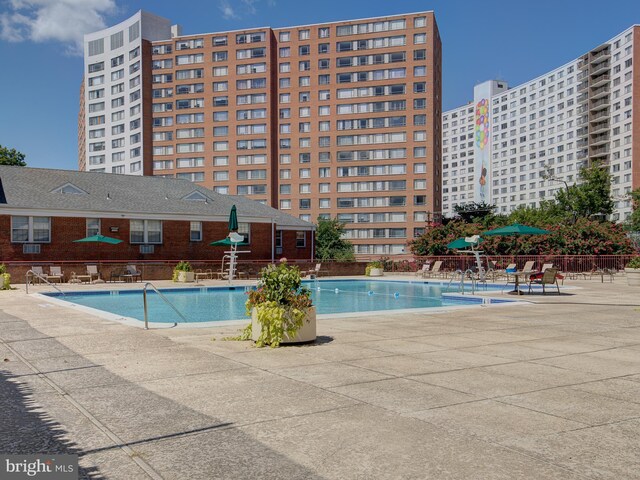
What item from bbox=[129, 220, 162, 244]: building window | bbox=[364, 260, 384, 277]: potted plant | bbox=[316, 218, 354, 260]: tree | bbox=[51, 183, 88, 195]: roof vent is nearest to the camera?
bbox=[51, 183, 88, 195]: roof vent

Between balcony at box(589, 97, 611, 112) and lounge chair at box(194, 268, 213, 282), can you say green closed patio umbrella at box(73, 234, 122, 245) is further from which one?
balcony at box(589, 97, 611, 112)

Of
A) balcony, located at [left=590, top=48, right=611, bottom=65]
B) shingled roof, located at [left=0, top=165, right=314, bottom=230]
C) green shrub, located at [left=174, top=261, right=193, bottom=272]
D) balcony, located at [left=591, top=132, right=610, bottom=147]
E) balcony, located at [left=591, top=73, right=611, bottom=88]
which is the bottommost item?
green shrub, located at [left=174, top=261, right=193, bottom=272]

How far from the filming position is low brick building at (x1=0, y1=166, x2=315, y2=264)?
108 ft

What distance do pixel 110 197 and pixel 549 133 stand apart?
114379 mm

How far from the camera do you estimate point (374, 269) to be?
1566 inches

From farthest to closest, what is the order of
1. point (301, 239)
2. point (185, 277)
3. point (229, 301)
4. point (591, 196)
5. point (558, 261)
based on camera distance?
1. point (591, 196)
2. point (301, 239)
3. point (558, 261)
4. point (185, 277)
5. point (229, 301)

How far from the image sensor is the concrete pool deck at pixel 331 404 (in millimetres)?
4445

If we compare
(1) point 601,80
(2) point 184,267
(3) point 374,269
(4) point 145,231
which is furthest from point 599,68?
(2) point 184,267

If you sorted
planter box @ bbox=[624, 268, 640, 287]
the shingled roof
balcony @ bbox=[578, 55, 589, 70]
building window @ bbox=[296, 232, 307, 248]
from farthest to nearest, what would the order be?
balcony @ bbox=[578, 55, 589, 70] < building window @ bbox=[296, 232, 307, 248] < the shingled roof < planter box @ bbox=[624, 268, 640, 287]

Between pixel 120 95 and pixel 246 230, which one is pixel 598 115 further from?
pixel 246 230

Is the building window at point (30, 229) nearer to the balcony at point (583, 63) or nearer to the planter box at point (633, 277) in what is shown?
the planter box at point (633, 277)

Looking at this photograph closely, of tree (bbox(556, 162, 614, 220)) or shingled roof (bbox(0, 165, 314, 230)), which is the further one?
tree (bbox(556, 162, 614, 220))

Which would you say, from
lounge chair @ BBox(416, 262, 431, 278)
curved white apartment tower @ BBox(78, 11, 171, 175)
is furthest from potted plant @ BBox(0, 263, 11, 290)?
curved white apartment tower @ BBox(78, 11, 171, 175)

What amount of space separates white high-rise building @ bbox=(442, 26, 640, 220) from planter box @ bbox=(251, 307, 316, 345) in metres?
67.4
